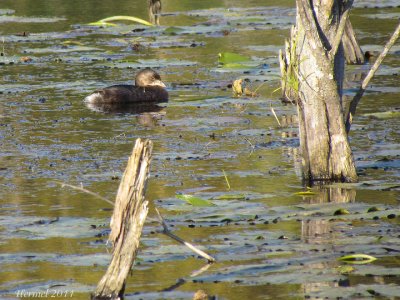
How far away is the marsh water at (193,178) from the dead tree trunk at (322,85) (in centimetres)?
31

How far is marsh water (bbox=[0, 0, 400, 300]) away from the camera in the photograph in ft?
22.7

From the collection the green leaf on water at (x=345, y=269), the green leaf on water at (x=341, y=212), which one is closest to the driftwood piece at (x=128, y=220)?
the green leaf on water at (x=345, y=269)

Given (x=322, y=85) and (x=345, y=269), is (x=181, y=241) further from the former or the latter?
(x=322, y=85)

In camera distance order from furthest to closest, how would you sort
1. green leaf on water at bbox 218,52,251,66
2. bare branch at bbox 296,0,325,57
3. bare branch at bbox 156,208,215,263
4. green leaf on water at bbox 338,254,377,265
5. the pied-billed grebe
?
green leaf on water at bbox 218,52,251,66
the pied-billed grebe
bare branch at bbox 296,0,325,57
green leaf on water at bbox 338,254,377,265
bare branch at bbox 156,208,215,263

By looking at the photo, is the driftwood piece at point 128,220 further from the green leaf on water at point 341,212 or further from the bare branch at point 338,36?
the bare branch at point 338,36

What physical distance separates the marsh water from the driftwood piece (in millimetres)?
151

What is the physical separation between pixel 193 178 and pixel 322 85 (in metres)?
1.45

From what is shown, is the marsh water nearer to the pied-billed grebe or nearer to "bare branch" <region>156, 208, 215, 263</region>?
"bare branch" <region>156, 208, 215, 263</region>

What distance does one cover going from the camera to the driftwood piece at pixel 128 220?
6566 millimetres

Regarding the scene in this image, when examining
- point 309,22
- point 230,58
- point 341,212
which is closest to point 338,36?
point 309,22

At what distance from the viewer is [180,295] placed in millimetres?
6570

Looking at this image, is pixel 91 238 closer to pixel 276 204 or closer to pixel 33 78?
pixel 276 204

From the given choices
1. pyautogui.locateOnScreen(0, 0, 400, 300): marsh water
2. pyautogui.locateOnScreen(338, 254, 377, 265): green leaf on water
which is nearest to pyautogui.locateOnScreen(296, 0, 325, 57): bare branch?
pyautogui.locateOnScreen(0, 0, 400, 300): marsh water

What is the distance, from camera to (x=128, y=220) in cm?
668
